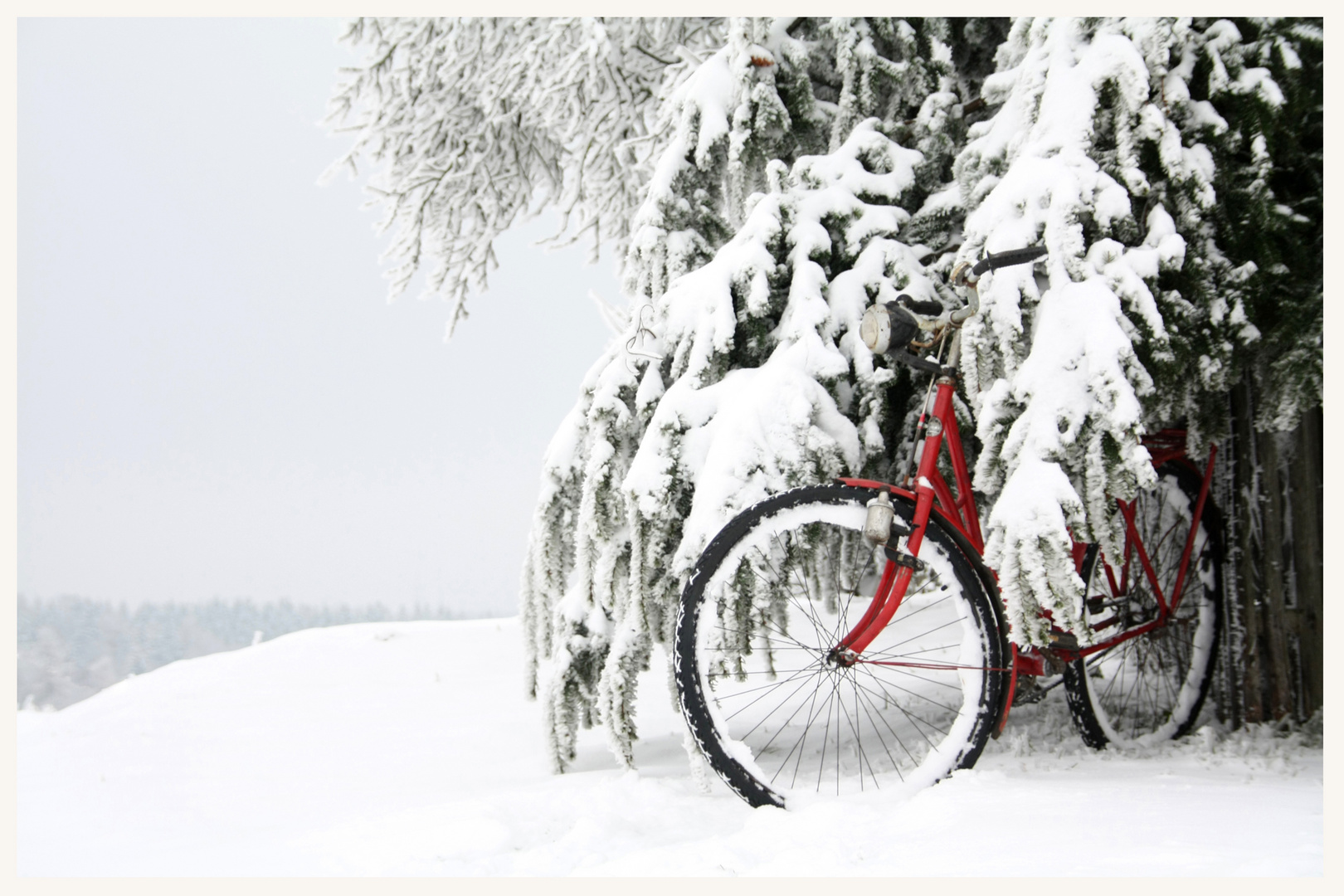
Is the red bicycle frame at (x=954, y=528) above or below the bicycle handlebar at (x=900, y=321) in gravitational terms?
below

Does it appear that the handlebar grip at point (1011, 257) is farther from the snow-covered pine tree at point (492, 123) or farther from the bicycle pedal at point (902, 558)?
the snow-covered pine tree at point (492, 123)

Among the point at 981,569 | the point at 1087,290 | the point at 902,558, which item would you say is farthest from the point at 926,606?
the point at 1087,290

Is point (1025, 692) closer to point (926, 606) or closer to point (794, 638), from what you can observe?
point (926, 606)

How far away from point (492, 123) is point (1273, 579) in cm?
463

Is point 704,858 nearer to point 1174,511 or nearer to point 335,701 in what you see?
point 1174,511

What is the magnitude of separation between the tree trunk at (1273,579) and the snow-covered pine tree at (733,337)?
1213 mm

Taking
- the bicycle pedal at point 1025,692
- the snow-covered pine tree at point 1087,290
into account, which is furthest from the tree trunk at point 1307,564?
the bicycle pedal at point 1025,692

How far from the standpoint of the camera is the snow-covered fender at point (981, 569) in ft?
7.30

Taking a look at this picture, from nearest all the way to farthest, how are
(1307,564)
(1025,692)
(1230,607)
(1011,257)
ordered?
(1011,257)
(1025,692)
(1307,564)
(1230,607)

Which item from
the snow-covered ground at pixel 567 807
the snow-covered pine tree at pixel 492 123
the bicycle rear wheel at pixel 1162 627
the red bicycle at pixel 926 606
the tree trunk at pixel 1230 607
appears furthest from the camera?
the snow-covered pine tree at pixel 492 123

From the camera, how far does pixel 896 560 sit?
86.7 inches

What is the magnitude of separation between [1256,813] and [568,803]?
150cm

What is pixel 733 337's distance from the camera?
8.16 feet

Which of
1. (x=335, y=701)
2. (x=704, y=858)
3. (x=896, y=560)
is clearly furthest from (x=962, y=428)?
(x=335, y=701)
